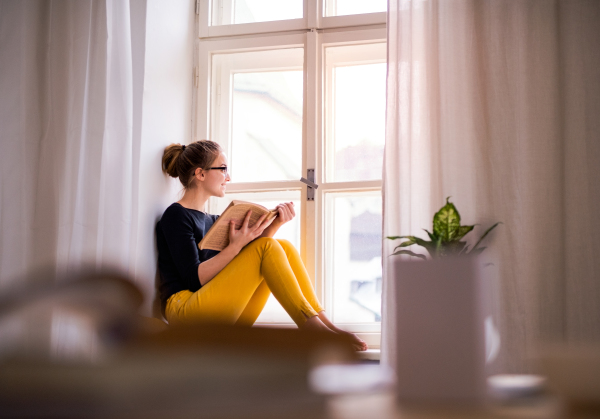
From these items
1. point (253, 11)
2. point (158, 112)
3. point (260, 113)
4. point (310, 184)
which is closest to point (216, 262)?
point (310, 184)

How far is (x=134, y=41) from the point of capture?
2.05 metres

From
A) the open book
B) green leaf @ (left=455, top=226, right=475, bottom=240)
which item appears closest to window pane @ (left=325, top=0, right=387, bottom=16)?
the open book

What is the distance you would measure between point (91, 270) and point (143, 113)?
1.41 meters

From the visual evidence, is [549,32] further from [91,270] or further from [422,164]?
[91,270]

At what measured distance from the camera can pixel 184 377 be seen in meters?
0.46

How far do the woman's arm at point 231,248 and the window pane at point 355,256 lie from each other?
0.44 m

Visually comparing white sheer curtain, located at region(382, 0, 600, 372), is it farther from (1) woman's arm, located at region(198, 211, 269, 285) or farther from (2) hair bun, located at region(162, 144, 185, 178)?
(2) hair bun, located at region(162, 144, 185, 178)

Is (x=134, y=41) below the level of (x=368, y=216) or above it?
above

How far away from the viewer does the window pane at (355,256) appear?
224 centimetres

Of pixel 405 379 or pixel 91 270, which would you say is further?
pixel 91 270

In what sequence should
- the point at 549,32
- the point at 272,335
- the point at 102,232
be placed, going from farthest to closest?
the point at 549,32 < the point at 102,232 < the point at 272,335

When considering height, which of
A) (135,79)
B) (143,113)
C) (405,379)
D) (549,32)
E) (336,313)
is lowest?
(336,313)

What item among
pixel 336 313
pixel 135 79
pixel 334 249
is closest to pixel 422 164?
pixel 334 249

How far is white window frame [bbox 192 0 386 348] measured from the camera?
89.4 inches
